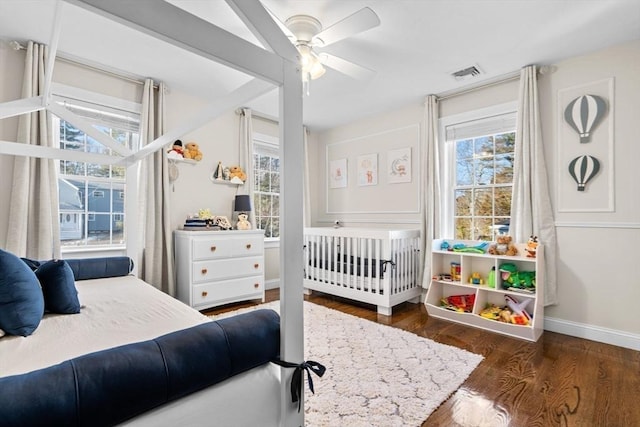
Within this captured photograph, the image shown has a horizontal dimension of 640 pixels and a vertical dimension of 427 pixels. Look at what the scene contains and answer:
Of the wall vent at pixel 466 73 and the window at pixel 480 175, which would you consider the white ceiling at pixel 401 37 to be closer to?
the wall vent at pixel 466 73

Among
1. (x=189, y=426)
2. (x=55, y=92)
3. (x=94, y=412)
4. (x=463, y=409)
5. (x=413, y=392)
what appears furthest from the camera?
(x=55, y=92)

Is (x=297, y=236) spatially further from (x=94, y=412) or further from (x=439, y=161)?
(x=439, y=161)

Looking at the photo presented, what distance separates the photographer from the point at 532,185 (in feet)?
9.42

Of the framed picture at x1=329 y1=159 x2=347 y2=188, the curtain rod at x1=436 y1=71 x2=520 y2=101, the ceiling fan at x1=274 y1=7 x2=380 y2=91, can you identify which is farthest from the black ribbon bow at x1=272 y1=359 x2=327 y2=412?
the framed picture at x1=329 y1=159 x2=347 y2=188

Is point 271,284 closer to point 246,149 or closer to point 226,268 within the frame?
point 226,268

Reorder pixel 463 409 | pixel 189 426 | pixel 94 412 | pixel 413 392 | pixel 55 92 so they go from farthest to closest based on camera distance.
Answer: pixel 55 92
pixel 413 392
pixel 463 409
pixel 189 426
pixel 94 412

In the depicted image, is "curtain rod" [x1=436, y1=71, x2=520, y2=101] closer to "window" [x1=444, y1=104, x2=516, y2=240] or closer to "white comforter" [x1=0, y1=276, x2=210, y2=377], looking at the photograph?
"window" [x1=444, y1=104, x2=516, y2=240]

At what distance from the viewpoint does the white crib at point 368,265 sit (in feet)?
10.8

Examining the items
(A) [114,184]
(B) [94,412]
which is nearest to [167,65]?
(A) [114,184]

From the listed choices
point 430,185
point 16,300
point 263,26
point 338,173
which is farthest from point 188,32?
point 338,173

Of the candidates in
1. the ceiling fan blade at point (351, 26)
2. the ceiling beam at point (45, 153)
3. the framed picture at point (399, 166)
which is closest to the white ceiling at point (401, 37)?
the ceiling fan blade at point (351, 26)

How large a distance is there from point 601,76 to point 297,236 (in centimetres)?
327

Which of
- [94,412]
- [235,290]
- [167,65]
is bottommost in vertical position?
[235,290]

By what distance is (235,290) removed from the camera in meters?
3.42
